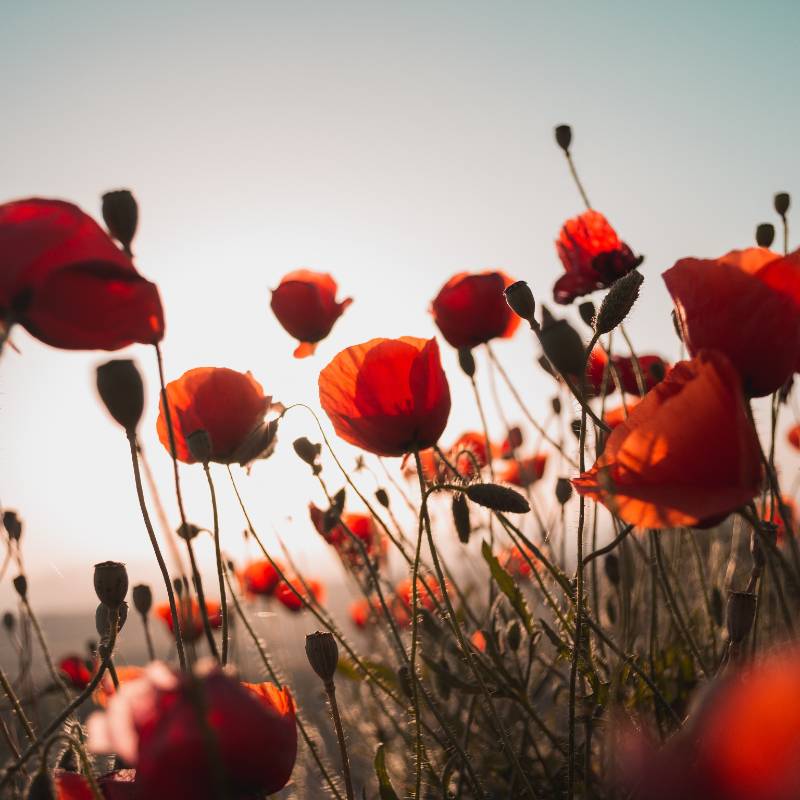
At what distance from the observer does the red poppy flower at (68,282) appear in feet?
2.68

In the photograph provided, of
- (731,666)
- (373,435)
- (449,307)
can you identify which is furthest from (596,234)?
(731,666)

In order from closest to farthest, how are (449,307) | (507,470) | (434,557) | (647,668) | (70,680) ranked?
(434,557)
(647,668)
(449,307)
(70,680)
(507,470)

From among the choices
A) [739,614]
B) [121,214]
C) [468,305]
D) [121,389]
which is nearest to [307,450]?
[468,305]

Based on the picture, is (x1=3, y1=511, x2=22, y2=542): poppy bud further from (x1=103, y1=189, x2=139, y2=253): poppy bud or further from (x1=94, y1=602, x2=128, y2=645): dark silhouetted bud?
(x1=103, y1=189, x2=139, y2=253): poppy bud

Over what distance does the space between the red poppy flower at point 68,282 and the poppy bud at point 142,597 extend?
95cm

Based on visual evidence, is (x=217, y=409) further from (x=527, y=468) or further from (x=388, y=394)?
(x=527, y=468)

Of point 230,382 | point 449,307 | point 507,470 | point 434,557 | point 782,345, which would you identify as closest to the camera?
point 782,345

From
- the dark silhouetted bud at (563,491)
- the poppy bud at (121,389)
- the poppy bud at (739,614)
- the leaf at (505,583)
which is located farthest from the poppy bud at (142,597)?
the poppy bud at (739,614)

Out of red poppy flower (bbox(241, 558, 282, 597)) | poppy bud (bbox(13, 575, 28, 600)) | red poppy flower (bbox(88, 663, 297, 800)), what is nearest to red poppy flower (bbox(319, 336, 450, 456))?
red poppy flower (bbox(88, 663, 297, 800))

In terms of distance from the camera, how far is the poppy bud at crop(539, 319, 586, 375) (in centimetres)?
110

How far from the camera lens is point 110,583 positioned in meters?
1.00

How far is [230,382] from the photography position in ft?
4.47

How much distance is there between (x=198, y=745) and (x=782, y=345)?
71 centimetres

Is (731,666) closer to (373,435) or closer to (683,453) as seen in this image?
(683,453)
